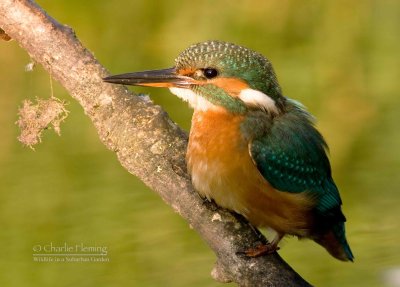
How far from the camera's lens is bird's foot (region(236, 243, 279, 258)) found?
4598mm

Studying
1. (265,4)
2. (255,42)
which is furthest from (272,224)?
(265,4)

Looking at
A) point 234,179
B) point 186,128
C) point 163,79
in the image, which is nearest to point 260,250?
point 234,179

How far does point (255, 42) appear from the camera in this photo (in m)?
8.71

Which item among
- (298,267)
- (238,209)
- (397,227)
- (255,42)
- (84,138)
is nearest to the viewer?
(238,209)

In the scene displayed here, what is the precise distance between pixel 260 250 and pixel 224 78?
789 millimetres

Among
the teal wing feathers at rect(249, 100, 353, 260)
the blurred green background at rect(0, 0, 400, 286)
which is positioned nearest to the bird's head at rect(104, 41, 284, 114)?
the teal wing feathers at rect(249, 100, 353, 260)

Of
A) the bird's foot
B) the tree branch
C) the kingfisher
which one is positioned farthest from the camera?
the kingfisher

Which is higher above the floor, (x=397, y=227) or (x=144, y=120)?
(x=144, y=120)

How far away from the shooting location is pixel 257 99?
4.96m

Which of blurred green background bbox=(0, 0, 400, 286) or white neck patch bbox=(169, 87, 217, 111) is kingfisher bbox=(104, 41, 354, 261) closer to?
white neck patch bbox=(169, 87, 217, 111)

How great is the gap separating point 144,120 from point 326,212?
0.86m

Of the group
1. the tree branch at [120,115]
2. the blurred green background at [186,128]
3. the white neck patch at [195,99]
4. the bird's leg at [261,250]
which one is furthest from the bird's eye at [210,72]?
the blurred green background at [186,128]

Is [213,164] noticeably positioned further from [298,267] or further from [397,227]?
[397,227]

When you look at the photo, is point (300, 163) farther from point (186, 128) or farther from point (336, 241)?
point (186, 128)
